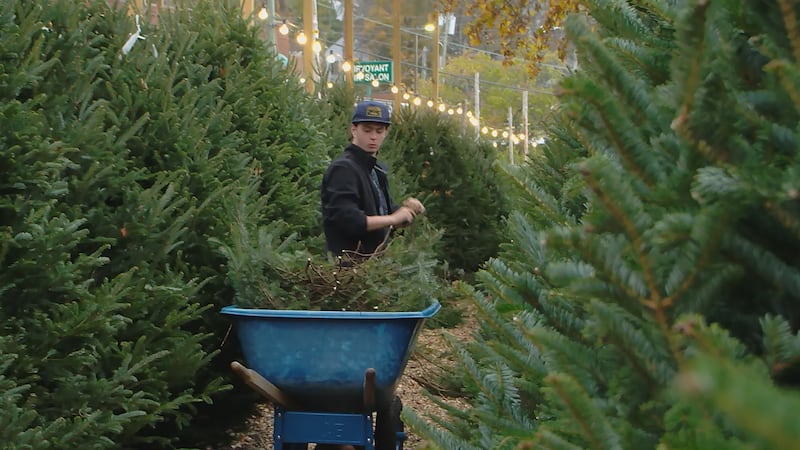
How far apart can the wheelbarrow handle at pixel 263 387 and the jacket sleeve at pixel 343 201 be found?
4.43ft

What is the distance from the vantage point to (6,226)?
3.48 m

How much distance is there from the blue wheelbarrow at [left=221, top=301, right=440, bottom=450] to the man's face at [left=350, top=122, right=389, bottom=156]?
66.0 inches

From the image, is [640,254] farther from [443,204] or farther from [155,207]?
[443,204]

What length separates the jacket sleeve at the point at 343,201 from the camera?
5719 mm

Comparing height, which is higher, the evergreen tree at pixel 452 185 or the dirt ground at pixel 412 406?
the evergreen tree at pixel 452 185

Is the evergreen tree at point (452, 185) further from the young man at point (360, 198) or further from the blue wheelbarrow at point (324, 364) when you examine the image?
the blue wheelbarrow at point (324, 364)

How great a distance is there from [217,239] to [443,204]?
10378 mm

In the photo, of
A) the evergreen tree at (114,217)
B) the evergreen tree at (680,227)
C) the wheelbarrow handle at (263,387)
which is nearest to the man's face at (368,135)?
the evergreen tree at (114,217)

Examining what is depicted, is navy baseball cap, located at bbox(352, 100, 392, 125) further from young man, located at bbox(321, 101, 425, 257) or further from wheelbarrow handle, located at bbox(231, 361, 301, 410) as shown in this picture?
wheelbarrow handle, located at bbox(231, 361, 301, 410)

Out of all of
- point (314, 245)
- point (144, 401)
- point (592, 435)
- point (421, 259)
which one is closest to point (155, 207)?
point (144, 401)

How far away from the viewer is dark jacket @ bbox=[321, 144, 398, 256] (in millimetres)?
5734

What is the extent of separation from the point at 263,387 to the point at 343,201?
164cm

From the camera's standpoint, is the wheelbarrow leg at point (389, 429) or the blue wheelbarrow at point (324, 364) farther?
the wheelbarrow leg at point (389, 429)

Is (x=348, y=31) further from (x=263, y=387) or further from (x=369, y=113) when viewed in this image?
(x=263, y=387)
